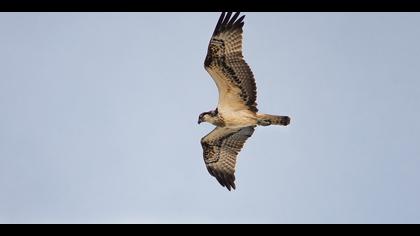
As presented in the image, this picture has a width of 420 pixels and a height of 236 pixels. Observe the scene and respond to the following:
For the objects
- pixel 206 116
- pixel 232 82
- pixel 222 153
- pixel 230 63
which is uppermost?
pixel 230 63

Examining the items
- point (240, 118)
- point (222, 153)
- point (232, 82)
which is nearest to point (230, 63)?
point (232, 82)

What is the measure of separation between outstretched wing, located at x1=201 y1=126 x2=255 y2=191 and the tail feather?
1026 mm

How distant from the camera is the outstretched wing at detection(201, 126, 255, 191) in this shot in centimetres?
1184

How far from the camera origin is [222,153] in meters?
12.0

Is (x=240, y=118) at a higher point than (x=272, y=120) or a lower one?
higher

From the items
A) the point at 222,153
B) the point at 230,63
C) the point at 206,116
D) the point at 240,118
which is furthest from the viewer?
the point at 222,153

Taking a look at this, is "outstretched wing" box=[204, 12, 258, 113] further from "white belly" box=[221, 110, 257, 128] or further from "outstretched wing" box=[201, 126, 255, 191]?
"outstretched wing" box=[201, 126, 255, 191]

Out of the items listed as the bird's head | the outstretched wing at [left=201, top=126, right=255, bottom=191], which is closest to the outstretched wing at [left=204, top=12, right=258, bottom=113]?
the bird's head

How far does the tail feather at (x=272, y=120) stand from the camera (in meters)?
10.6

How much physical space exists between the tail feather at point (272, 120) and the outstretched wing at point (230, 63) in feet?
0.67

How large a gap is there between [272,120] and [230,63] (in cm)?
124

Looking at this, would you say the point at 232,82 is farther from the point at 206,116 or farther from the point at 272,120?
the point at 272,120
